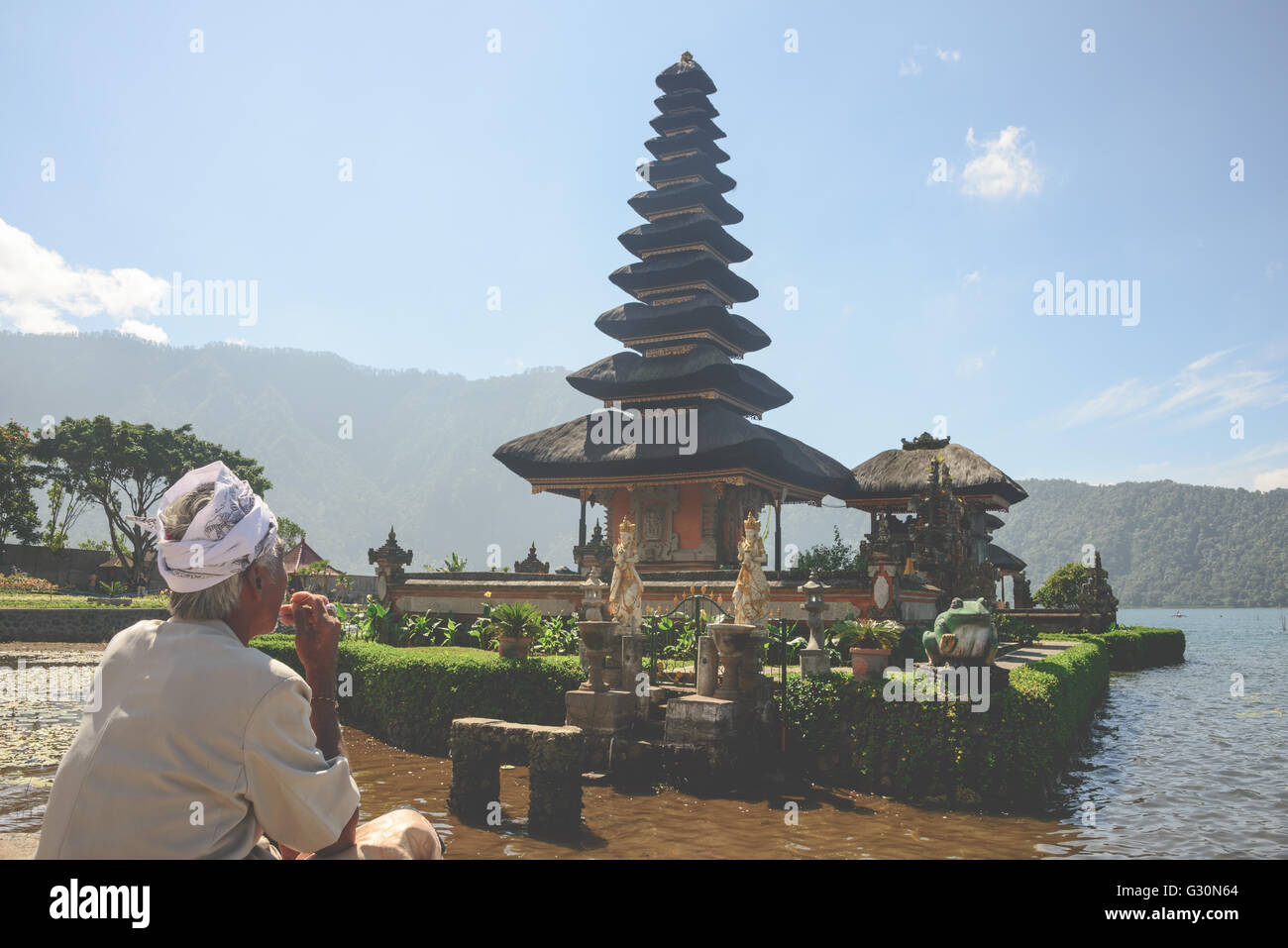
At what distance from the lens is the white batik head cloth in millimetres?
2410

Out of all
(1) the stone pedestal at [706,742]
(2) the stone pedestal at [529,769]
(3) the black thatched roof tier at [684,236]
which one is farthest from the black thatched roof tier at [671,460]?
(2) the stone pedestal at [529,769]

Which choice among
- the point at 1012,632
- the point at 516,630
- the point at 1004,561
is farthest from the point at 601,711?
the point at 1004,561

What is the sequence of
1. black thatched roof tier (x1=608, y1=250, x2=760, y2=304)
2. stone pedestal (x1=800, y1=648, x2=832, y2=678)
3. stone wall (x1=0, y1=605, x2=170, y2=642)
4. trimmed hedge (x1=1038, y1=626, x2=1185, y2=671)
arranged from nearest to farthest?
stone pedestal (x1=800, y1=648, x2=832, y2=678) < black thatched roof tier (x1=608, y1=250, x2=760, y2=304) < stone wall (x1=0, y1=605, x2=170, y2=642) < trimmed hedge (x1=1038, y1=626, x2=1185, y2=671)

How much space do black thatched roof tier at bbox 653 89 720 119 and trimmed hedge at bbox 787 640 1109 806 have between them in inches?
1013

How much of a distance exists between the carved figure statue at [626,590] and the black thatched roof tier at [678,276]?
58.6ft

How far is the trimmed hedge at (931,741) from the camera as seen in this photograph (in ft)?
30.8

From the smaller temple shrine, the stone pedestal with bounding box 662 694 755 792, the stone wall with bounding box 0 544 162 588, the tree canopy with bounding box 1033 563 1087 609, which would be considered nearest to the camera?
the stone pedestal with bounding box 662 694 755 792

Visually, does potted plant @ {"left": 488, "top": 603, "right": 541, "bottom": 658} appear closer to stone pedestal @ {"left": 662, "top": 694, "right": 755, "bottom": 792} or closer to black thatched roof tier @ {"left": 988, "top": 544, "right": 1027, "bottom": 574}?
stone pedestal @ {"left": 662, "top": 694, "right": 755, "bottom": 792}

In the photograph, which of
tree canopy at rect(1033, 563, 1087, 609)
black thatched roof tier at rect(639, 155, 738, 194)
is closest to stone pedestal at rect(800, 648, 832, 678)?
black thatched roof tier at rect(639, 155, 738, 194)

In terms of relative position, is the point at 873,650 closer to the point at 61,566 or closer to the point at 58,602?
the point at 58,602

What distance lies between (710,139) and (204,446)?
116 ft

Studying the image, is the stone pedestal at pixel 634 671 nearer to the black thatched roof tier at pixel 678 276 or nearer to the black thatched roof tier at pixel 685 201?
the black thatched roof tier at pixel 678 276

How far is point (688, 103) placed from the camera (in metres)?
30.9

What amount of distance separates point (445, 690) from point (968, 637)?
7.60m
